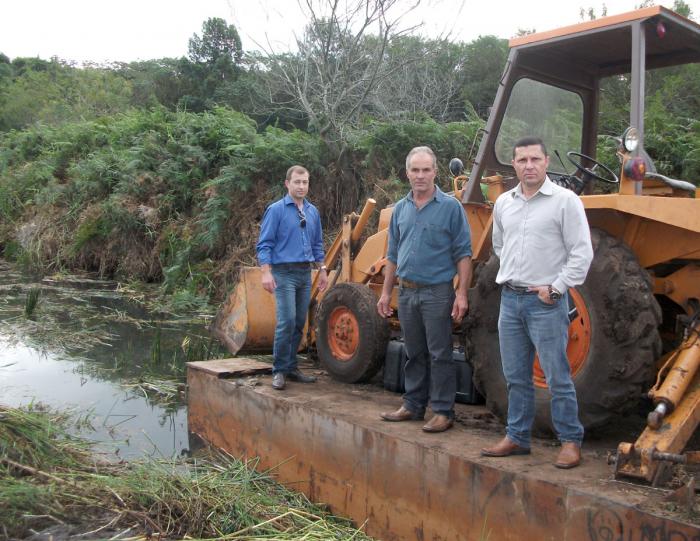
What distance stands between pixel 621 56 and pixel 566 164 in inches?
31.9

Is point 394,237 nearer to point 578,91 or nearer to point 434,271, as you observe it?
point 434,271

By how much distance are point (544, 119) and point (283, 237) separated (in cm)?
211

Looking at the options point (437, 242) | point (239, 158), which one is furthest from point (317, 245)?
point (239, 158)

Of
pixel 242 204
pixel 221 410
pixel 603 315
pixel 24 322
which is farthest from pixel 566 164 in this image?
pixel 242 204

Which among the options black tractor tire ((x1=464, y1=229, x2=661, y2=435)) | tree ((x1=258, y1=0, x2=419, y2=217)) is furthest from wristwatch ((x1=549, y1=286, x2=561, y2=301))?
tree ((x1=258, y1=0, x2=419, y2=217))

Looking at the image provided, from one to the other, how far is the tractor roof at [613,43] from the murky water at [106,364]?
4052 millimetres

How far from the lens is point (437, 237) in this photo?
14.2 feet

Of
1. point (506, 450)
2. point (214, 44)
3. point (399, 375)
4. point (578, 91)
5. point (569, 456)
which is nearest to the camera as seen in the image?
point (569, 456)

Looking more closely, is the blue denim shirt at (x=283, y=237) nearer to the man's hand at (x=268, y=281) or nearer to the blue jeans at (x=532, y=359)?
the man's hand at (x=268, y=281)

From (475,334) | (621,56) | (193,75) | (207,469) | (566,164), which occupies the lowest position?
(207,469)

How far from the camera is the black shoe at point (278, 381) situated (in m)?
5.51

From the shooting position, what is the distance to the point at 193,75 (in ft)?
95.6

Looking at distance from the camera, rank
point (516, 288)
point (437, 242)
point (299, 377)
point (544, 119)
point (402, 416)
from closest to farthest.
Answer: point (516, 288)
point (437, 242)
point (402, 416)
point (544, 119)
point (299, 377)

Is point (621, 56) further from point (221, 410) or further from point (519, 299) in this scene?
point (221, 410)
